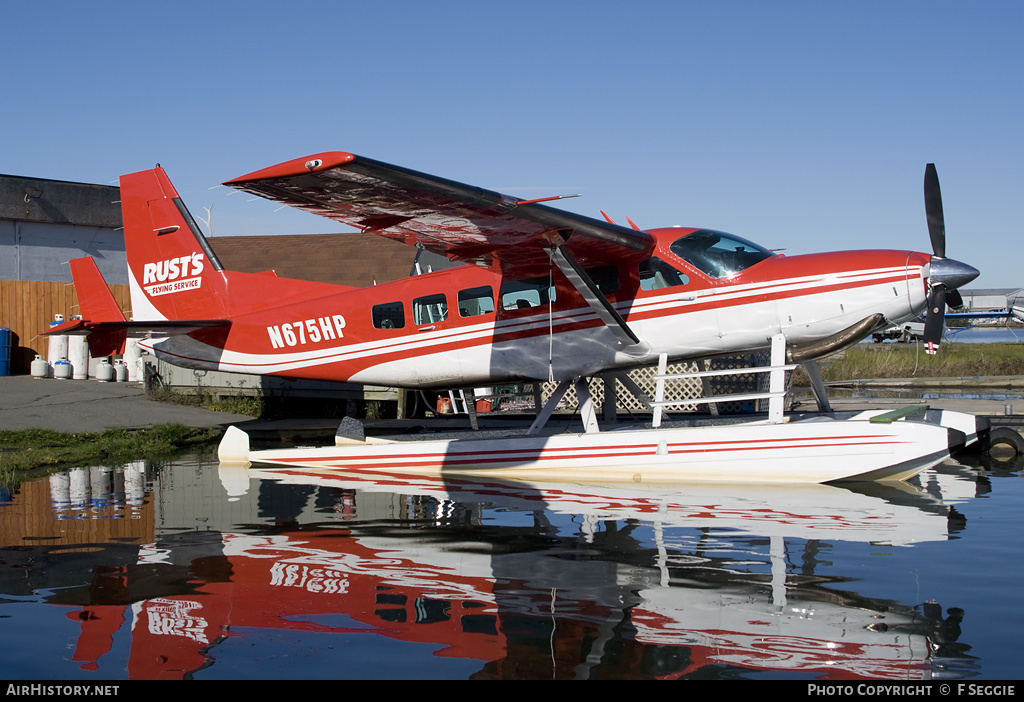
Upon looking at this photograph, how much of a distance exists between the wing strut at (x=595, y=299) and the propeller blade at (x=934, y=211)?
3.62m

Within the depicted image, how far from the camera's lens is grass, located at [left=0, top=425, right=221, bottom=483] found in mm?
11398

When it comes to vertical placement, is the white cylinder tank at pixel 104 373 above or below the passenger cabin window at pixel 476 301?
below

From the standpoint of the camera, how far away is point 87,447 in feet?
41.5

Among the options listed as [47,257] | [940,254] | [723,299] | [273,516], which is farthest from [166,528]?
[47,257]

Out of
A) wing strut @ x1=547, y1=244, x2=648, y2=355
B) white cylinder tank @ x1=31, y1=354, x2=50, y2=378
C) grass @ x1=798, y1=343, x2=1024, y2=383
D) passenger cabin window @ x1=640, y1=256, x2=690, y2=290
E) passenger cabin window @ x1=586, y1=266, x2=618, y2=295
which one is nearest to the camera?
wing strut @ x1=547, y1=244, x2=648, y2=355

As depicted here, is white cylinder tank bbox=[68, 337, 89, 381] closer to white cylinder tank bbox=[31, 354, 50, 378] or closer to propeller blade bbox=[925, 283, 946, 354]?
white cylinder tank bbox=[31, 354, 50, 378]

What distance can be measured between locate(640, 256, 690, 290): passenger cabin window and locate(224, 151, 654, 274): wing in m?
0.20

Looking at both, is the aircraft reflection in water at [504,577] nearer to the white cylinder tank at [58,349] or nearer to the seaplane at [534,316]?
the seaplane at [534,316]

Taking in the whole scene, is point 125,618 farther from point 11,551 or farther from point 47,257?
point 47,257

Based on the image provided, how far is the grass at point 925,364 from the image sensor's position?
30.0m

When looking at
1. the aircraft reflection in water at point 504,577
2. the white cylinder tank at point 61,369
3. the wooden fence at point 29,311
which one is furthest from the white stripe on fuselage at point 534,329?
the wooden fence at point 29,311

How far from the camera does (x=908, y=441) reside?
9391mm

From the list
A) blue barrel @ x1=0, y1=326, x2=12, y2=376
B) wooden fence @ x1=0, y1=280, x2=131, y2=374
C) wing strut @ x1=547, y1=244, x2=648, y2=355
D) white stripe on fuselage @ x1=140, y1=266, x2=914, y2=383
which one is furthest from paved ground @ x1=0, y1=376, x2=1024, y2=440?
wing strut @ x1=547, y1=244, x2=648, y2=355
